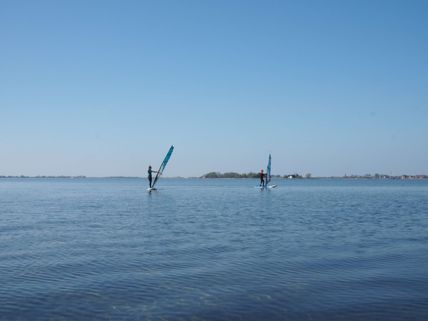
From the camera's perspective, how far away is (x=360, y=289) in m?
9.18

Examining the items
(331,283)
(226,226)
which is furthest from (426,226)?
(331,283)

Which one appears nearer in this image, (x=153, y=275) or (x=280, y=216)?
(x=153, y=275)

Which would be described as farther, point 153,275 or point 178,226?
point 178,226

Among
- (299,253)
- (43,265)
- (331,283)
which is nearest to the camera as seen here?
(331,283)

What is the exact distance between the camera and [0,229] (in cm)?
1809

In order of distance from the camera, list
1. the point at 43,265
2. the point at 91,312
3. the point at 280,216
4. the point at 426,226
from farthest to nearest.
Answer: the point at 280,216, the point at 426,226, the point at 43,265, the point at 91,312

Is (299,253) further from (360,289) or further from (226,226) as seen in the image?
(226,226)

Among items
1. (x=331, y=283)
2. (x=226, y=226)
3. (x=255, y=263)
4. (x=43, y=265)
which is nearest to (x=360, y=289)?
(x=331, y=283)

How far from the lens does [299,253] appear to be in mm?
12922

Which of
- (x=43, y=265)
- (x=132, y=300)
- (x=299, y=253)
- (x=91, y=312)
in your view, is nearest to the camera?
(x=91, y=312)

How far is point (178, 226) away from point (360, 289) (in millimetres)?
10673

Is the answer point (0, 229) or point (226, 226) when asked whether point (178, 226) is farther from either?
point (0, 229)

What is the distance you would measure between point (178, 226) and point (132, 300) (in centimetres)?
1063

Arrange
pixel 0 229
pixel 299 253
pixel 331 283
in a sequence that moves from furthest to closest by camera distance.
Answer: pixel 0 229
pixel 299 253
pixel 331 283
